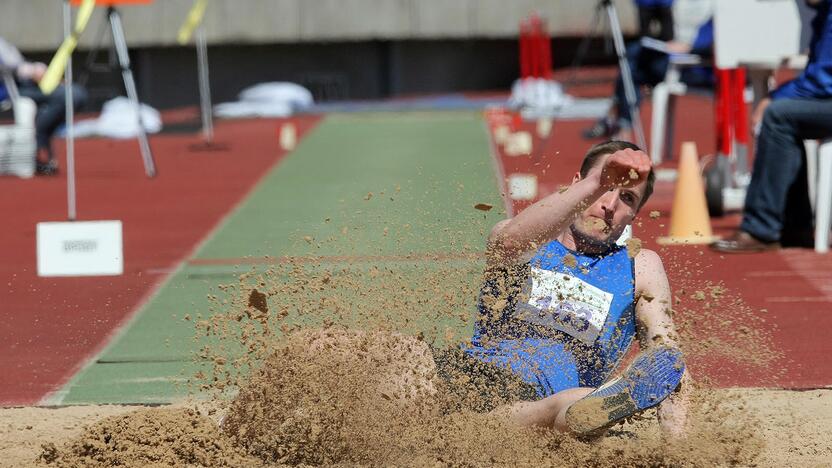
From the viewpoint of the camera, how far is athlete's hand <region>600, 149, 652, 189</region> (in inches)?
160

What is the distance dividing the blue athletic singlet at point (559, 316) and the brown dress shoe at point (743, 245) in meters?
4.27

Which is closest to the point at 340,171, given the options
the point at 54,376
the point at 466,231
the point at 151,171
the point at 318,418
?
the point at 151,171

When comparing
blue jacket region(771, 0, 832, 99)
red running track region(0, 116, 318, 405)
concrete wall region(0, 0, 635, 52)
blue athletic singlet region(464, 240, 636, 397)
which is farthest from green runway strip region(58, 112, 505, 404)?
concrete wall region(0, 0, 635, 52)

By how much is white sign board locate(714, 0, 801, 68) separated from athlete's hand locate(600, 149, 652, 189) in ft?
21.4

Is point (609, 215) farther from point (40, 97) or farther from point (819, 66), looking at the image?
point (40, 97)

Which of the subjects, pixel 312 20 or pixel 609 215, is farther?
pixel 312 20

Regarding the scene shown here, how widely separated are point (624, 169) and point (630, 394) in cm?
62

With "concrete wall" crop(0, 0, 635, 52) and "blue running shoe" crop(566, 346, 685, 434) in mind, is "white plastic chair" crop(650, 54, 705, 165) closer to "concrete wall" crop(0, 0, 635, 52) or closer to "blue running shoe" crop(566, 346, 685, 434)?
"concrete wall" crop(0, 0, 635, 52)

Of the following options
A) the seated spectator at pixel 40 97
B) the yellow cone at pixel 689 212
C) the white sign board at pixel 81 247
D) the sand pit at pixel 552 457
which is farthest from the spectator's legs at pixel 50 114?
the sand pit at pixel 552 457

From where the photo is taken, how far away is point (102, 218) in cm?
1107

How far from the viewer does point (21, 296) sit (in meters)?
7.57

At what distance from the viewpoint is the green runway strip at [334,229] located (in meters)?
5.78

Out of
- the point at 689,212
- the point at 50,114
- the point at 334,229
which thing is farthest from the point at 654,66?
the point at 334,229

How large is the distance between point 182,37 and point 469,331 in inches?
422
